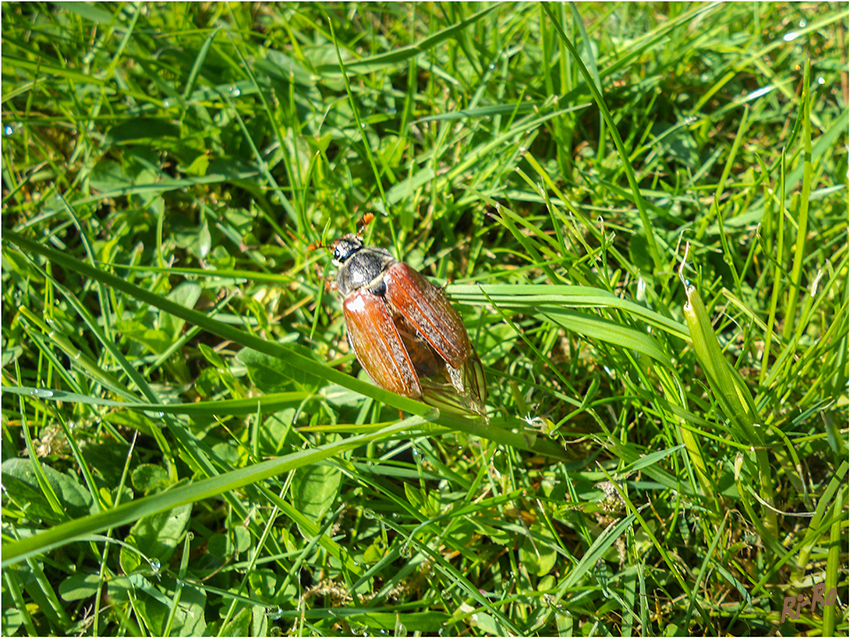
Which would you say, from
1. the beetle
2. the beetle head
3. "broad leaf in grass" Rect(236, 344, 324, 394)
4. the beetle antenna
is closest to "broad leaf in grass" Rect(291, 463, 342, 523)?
"broad leaf in grass" Rect(236, 344, 324, 394)

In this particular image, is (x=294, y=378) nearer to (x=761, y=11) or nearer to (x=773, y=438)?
(x=773, y=438)

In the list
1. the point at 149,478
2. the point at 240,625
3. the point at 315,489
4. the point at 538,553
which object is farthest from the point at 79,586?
the point at 538,553

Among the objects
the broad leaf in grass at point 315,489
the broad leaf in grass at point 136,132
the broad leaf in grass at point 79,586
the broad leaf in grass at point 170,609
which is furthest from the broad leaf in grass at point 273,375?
the broad leaf in grass at point 136,132

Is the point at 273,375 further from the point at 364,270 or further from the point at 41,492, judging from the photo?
the point at 41,492

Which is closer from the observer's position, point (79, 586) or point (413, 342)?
point (413, 342)

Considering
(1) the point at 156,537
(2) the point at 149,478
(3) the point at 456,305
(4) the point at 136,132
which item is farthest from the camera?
(4) the point at 136,132

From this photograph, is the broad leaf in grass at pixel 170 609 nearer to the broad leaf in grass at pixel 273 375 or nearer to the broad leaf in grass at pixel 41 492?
the broad leaf in grass at pixel 41 492

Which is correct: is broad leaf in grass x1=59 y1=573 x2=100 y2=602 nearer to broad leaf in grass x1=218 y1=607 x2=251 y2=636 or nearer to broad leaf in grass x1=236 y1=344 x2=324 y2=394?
broad leaf in grass x1=218 y1=607 x2=251 y2=636
